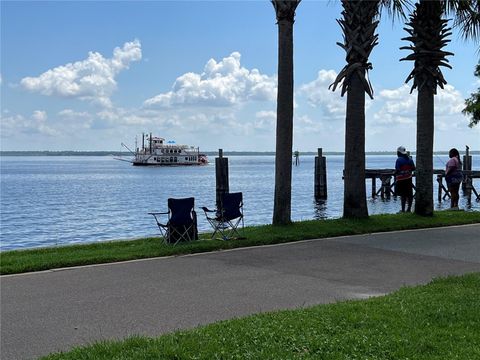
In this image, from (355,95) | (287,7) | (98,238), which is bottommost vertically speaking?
(98,238)

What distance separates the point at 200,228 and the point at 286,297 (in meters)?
15.6

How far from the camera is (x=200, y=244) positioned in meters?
11.0

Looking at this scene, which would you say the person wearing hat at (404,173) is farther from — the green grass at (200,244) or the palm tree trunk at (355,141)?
the palm tree trunk at (355,141)

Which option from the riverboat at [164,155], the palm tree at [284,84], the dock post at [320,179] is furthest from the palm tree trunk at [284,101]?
the riverboat at [164,155]

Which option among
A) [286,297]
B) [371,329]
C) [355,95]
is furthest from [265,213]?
[371,329]

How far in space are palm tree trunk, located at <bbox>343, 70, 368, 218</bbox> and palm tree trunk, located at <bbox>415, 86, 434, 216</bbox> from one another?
6.23 feet

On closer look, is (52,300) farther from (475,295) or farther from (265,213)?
(265,213)

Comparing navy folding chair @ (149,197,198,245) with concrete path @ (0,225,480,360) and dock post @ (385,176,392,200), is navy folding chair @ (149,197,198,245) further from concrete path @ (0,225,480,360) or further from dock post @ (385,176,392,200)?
dock post @ (385,176,392,200)

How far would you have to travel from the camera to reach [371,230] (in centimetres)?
1313

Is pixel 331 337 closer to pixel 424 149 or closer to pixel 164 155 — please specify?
pixel 424 149

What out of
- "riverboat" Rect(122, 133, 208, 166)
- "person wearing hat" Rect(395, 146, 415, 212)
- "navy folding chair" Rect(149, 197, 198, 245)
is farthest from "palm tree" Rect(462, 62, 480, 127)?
"riverboat" Rect(122, 133, 208, 166)

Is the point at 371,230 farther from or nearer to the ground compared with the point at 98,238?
farther from the ground

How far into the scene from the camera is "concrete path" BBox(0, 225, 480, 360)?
19.5 feet

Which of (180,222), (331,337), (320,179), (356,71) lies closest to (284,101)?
(356,71)
